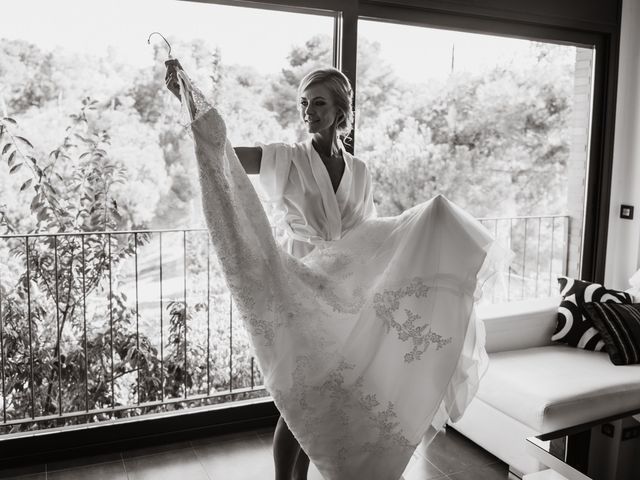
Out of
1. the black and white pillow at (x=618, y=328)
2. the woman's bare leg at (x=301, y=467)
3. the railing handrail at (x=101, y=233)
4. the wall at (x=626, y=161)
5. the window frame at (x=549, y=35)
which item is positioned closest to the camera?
the woman's bare leg at (x=301, y=467)

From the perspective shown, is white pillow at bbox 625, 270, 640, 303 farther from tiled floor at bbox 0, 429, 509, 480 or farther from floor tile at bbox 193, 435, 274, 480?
floor tile at bbox 193, 435, 274, 480

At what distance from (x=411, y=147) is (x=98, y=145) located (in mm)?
1872

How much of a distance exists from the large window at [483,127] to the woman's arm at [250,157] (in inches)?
59.5

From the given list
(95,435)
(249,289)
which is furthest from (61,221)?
(249,289)

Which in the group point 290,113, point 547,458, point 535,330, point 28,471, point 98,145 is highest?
point 290,113

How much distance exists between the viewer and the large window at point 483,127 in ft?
12.2

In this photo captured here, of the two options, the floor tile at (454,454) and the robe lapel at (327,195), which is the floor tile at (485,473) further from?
the robe lapel at (327,195)

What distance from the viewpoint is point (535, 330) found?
3.37m

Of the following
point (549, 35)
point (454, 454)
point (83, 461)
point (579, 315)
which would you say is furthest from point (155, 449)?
point (549, 35)

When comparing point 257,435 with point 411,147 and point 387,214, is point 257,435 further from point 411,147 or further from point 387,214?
point 411,147

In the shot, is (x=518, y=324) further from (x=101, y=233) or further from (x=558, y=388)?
(x=101, y=233)

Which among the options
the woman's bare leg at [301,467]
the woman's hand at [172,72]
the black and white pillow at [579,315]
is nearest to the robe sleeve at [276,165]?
the woman's hand at [172,72]

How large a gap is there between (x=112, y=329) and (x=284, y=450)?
1478 mm

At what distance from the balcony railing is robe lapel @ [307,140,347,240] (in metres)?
1.07
